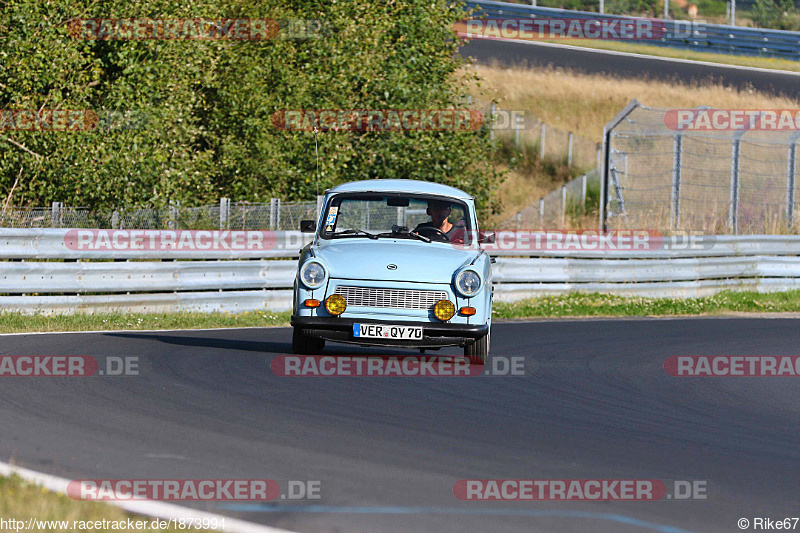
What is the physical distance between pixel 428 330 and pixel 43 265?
18.6 ft

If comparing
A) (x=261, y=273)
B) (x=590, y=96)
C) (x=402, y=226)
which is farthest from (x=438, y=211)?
(x=590, y=96)

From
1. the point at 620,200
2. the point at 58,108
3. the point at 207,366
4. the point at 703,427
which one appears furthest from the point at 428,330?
the point at 620,200

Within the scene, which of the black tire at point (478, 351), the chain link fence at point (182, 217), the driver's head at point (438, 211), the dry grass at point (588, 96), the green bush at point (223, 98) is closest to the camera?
the black tire at point (478, 351)

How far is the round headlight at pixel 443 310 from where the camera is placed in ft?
34.8

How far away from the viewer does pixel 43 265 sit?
14.1m

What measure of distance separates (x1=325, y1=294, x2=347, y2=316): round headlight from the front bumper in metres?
0.06

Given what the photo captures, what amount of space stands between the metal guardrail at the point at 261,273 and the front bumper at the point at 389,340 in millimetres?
4808

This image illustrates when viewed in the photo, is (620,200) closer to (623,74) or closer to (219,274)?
(219,274)

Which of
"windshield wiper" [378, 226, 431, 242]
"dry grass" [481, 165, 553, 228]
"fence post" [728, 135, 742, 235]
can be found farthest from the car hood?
"dry grass" [481, 165, 553, 228]

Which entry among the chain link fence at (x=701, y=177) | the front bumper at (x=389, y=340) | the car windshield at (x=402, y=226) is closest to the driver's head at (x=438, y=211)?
the car windshield at (x=402, y=226)

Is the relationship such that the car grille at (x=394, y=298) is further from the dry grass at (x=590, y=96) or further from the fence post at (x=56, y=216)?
the dry grass at (x=590, y=96)

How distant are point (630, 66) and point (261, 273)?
30.2 meters

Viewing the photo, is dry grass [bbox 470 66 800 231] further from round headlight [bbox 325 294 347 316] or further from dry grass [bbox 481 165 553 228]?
round headlight [bbox 325 294 347 316]

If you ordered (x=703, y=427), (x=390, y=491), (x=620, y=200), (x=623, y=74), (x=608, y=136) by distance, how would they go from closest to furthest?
(x=390, y=491)
(x=703, y=427)
(x=608, y=136)
(x=620, y=200)
(x=623, y=74)
